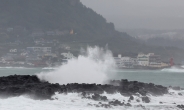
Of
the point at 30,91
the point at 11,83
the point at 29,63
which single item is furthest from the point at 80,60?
the point at 29,63

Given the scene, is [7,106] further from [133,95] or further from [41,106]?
[133,95]

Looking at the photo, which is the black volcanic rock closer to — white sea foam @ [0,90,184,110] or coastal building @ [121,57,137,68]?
white sea foam @ [0,90,184,110]

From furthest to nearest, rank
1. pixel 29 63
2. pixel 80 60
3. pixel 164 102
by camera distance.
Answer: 1. pixel 29 63
2. pixel 80 60
3. pixel 164 102

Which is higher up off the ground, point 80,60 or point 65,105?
point 80,60

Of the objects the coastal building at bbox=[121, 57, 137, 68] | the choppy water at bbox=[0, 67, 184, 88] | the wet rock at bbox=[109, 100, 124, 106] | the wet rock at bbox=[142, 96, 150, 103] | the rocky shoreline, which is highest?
the coastal building at bbox=[121, 57, 137, 68]

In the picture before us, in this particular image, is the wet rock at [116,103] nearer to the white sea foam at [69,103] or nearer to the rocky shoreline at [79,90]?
the rocky shoreline at [79,90]

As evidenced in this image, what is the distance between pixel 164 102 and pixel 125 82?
8.89 m

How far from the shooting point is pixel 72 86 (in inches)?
1545

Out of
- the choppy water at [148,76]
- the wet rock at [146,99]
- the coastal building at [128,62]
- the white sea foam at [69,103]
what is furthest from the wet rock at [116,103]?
the coastal building at [128,62]

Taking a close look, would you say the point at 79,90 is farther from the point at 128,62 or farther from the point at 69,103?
the point at 128,62

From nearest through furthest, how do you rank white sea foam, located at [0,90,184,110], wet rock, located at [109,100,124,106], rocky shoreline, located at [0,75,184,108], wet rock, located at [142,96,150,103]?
1. white sea foam, located at [0,90,184,110]
2. rocky shoreline, located at [0,75,184,108]
3. wet rock, located at [109,100,124,106]
4. wet rock, located at [142,96,150,103]

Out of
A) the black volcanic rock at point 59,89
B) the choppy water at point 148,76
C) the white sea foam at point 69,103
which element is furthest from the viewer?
the choppy water at point 148,76

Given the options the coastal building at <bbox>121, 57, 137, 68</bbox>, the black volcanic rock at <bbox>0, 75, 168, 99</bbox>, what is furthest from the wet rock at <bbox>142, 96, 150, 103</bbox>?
the coastal building at <bbox>121, 57, 137, 68</bbox>

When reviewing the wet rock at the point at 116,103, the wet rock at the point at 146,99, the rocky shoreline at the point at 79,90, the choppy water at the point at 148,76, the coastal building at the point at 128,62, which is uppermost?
the coastal building at the point at 128,62
